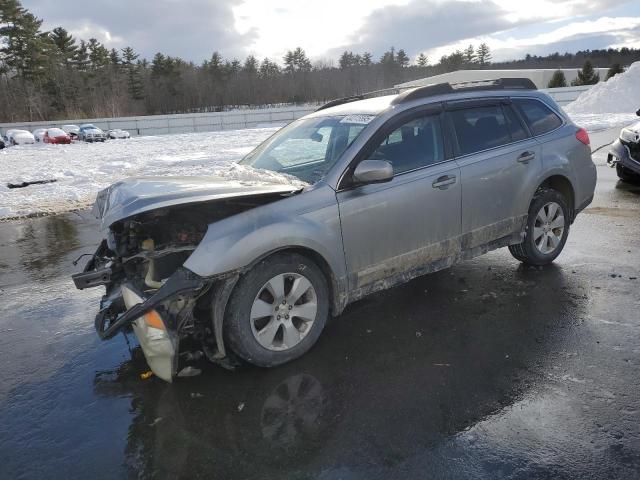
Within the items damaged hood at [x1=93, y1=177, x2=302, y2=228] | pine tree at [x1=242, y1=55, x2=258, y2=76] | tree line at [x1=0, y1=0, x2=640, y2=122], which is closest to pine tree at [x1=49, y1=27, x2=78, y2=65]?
tree line at [x1=0, y1=0, x2=640, y2=122]

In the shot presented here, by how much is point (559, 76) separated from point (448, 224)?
44553 millimetres

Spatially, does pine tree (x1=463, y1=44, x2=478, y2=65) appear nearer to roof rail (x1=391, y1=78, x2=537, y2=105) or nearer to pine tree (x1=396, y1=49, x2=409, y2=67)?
pine tree (x1=396, y1=49, x2=409, y2=67)

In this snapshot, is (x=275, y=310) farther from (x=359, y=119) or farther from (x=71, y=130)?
(x=71, y=130)

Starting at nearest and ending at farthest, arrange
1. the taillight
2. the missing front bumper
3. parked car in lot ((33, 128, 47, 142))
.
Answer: the missing front bumper → the taillight → parked car in lot ((33, 128, 47, 142))

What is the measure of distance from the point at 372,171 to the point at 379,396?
155 cm

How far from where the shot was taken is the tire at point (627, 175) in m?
9.32

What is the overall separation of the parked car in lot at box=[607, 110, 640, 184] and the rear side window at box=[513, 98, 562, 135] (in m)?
4.65

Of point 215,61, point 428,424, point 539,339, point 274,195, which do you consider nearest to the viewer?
point 428,424

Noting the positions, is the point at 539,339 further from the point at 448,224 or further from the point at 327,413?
Result: the point at 327,413

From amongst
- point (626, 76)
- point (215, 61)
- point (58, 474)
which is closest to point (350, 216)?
point (58, 474)

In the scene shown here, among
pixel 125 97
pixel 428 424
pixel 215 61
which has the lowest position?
pixel 428 424

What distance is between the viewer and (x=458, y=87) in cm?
465

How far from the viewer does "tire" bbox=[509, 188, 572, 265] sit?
4.95 m

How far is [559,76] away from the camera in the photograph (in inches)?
1658
